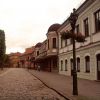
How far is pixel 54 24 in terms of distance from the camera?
50562 millimetres

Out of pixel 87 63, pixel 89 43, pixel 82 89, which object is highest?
pixel 89 43

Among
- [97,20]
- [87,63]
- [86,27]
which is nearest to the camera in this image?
[97,20]

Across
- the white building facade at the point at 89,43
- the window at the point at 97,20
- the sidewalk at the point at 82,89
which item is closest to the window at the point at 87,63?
the white building facade at the point at 89,43

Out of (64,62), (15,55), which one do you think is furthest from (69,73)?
(15,55)

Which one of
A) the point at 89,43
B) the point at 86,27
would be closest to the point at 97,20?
the point at 89,43

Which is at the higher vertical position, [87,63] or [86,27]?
[86,27]

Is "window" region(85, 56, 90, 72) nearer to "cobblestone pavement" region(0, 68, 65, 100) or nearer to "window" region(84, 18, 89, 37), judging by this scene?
"window" region(84, 18, 89, 37)

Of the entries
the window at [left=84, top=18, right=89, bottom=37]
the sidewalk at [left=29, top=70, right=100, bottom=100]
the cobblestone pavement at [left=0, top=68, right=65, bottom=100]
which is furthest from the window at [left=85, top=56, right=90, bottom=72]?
the cobblestone pavement at [left=0, top=68, right=65, bottom=100]

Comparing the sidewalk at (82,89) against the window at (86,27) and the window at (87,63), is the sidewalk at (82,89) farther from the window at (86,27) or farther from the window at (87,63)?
the window at (86,27)

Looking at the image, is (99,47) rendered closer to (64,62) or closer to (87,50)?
(87,50)

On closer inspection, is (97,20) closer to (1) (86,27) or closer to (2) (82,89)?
(1) (86,27)

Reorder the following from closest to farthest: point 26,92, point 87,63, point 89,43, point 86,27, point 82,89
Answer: point 26,92 → point 82,89 → point 89,43 → point 87,63 → point 86,27

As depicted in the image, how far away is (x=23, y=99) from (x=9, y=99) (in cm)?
66

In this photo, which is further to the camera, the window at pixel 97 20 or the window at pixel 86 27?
the window at pixel 86 27
